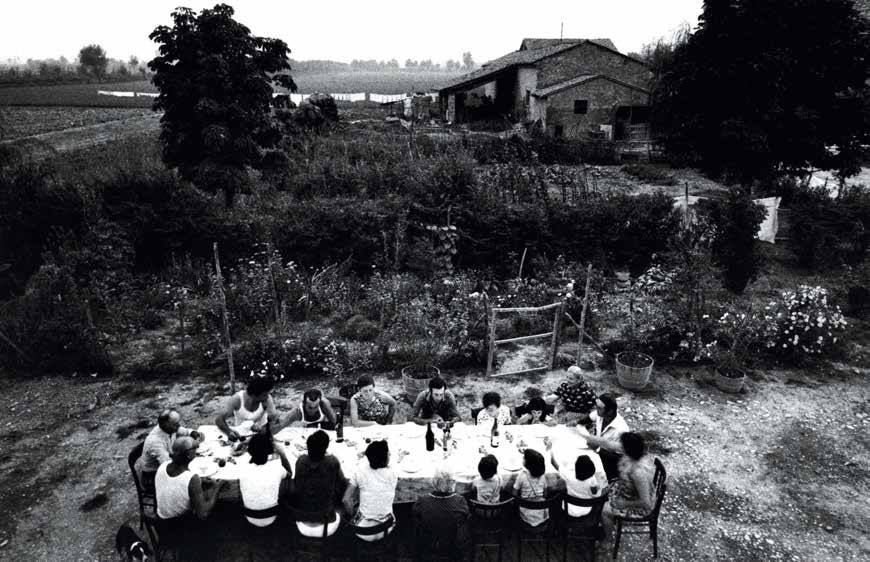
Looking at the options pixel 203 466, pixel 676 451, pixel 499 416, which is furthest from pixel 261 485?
pixel 676 451

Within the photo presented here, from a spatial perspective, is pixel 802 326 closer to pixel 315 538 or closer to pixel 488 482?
pixel 488 482

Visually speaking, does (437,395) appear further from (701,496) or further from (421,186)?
(421,186)

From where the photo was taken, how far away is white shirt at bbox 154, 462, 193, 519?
5.11 meters

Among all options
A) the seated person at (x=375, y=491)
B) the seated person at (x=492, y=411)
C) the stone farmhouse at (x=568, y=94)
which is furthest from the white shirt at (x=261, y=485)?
the stone farmhouse at (x=568, y=94)

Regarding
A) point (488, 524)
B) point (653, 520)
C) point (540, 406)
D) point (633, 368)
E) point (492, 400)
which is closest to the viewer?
point (488, 524)

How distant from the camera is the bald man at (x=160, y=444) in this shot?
5.73m

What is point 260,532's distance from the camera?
554 centimetres

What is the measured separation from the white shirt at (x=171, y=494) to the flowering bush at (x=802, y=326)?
9336 millimetres

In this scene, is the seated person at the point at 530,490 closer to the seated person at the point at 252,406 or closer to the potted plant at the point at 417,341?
the seated person at the point at 252,406

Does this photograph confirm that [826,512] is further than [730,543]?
Yes

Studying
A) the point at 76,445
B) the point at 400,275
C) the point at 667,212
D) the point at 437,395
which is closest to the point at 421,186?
the point at 400,275

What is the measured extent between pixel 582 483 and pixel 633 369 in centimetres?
400

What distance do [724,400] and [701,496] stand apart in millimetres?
2603

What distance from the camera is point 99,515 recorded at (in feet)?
20.7
